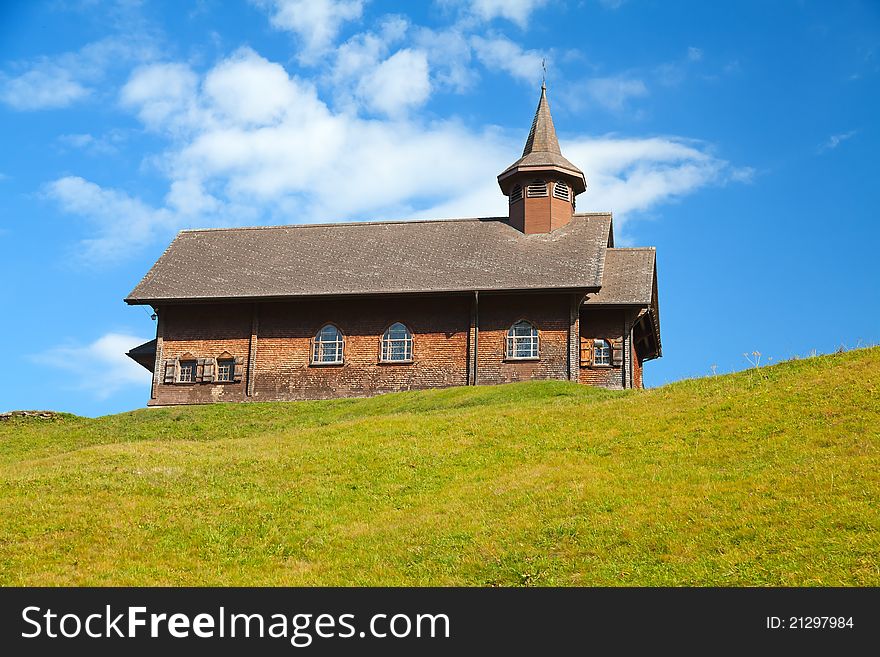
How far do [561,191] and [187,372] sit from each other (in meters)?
15.3

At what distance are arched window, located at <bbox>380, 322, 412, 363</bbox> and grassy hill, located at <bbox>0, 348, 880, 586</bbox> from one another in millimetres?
10310

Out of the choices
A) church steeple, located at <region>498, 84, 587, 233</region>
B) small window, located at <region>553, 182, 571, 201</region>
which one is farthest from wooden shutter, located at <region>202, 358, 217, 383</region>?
small window, located at <region>553, 182, 571, 201</region>

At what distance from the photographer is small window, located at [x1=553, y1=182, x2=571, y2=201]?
42.1 m

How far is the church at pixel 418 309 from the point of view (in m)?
37.5

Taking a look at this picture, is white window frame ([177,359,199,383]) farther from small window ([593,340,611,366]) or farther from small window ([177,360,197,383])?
small window ([593,340,611,366])

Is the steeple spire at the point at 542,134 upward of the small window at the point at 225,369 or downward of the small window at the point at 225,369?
upward

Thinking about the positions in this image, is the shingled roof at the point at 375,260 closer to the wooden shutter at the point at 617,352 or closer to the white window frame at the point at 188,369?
the white window frame at the point at 188,369

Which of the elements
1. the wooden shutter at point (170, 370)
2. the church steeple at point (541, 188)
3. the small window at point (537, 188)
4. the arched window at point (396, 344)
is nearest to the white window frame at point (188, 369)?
the wooden shutter at point (170, 370)

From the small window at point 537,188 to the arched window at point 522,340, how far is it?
6.54 m

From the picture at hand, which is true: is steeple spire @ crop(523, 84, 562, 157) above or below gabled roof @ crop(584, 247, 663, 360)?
above

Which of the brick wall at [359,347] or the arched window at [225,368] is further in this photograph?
the arched window at [225,368]

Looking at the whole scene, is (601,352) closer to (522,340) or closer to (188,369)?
(522,340)
